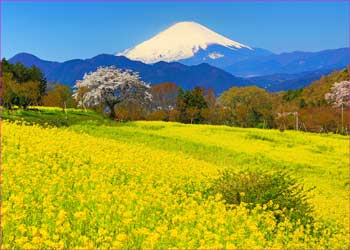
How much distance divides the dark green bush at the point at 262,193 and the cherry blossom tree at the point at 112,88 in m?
44.4

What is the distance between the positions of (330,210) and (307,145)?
71.5 ft

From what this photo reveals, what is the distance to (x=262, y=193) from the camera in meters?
14.1

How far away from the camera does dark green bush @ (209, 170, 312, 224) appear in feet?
44.5

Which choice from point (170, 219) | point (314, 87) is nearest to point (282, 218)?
point (170, 219)

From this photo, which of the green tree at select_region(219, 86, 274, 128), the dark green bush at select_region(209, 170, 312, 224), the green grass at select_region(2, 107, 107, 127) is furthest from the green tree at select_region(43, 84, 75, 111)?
the dark green bush at select_region(209, 170, 312, 224)

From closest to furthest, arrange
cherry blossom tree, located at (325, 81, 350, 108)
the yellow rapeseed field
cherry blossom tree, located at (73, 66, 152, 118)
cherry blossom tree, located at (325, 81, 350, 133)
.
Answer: the yellow rapeseed field, cherry blossom tree, located at (73, 66, 152, 118), cherry blossom tree, located at (325, 81, 350, 133), cherry blossom tree, located at (325, 81, 350, 108)

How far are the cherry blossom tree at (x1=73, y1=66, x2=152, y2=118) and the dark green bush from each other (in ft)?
146

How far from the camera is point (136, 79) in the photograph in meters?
62.7

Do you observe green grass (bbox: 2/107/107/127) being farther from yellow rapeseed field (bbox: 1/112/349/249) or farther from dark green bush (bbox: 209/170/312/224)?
dark green bush (bbox: 209/170/312/224)

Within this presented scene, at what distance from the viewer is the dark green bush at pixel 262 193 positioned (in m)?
13.6

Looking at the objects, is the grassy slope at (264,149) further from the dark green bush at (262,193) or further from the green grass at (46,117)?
the dark green bush at (262,193)

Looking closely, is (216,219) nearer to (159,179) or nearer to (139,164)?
(159,179)

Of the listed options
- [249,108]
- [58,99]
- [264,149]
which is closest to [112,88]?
[264,149]

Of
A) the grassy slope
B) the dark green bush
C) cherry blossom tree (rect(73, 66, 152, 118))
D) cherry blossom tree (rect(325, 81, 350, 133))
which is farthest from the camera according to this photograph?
cherry blossom tree (rect(325, 81, 350, 133))
